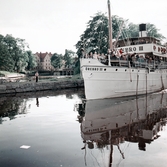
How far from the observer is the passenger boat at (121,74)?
57.2ft

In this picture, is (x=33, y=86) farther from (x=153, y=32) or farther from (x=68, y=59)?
(x=68, y=59)

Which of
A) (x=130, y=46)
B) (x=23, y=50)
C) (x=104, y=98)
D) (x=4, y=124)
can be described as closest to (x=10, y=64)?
(x=23, y=50)

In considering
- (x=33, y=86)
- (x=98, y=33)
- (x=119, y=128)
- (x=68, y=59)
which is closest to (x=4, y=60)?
(x=98, y=33)

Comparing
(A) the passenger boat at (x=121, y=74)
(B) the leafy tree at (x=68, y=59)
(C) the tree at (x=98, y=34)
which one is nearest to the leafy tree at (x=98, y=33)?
(C) the tree at (x=98, y=34)

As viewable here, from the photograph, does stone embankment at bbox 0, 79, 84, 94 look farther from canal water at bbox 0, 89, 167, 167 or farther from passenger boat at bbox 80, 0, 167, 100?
canal water at bbox 0, 89, 167, 167

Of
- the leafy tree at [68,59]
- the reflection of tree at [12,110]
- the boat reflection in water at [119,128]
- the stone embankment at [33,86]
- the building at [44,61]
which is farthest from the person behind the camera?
the building at [44,61]

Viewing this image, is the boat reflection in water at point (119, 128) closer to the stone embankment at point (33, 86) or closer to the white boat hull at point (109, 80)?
the white boat hull at point (109, 80)

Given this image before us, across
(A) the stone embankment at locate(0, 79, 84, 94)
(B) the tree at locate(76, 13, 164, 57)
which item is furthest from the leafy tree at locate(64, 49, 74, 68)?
(A) the stone embankment at locate(0, 79, 84, 94)

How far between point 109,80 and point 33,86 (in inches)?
595

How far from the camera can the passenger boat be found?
17.4m

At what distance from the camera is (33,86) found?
1172 inches

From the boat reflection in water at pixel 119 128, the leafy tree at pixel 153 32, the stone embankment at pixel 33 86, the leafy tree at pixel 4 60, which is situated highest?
the leafy tree at pixel 153 32

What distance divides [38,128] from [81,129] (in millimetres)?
1963

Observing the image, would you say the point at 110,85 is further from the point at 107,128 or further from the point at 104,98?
the point at 107,128
